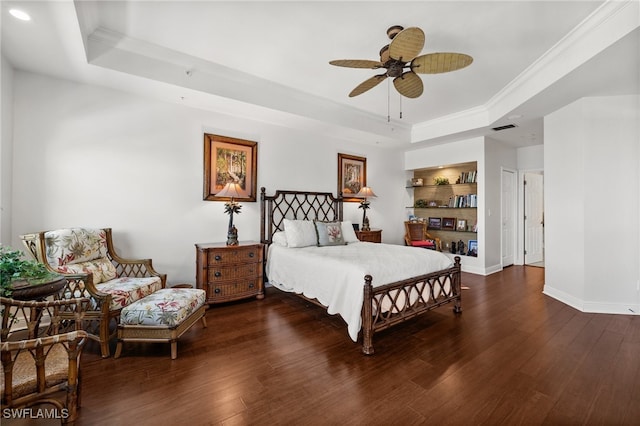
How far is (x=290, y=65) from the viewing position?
3275mm

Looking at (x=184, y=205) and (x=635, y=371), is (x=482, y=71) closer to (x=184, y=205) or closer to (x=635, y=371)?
(x=635, y=371)

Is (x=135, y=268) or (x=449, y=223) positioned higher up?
(x=449, y=223)

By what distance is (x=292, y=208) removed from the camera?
15.9 ft

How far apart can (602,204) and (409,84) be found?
9.78 ft

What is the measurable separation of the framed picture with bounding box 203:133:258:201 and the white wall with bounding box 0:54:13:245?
1899 mm

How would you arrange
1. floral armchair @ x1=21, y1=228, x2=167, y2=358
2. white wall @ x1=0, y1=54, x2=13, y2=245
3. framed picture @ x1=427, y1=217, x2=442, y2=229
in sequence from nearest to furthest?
floral armchair @ x1=21, y1=228, x2=167, y2=358, white wall @ x1=0, y1=54, x2=13, y2=245, framed picture @ x1=427, y1=217, x2=442, y2=229

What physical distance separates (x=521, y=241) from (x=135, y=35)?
7.71 metres

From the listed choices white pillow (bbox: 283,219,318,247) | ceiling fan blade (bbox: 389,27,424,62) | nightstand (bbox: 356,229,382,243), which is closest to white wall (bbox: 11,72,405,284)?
white pillow (bbox: 283,219,318,247)

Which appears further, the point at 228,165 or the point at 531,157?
the point at 531,157

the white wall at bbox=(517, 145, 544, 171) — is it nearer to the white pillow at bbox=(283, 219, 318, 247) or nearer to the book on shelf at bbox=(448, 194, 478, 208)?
the book on shelf at bbox=(448, 194, 478, 208)

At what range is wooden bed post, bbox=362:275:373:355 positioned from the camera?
241cm

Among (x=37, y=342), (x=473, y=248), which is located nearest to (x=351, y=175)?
(x=473, y=248)

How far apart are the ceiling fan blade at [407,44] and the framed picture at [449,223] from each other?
470 centimetres

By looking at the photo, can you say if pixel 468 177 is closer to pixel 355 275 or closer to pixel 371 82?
pixel 371 82
